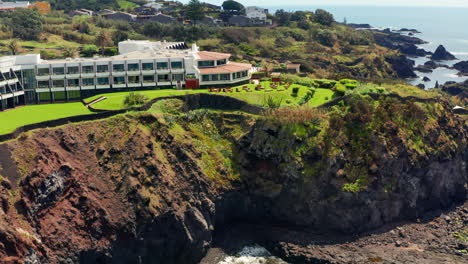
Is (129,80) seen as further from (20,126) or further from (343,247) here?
(343,247)

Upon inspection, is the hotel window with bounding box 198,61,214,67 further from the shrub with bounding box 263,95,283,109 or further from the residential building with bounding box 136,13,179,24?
the residential building with bounding box 136,13,179,24

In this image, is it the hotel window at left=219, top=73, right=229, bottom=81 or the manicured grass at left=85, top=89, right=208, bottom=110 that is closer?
the manicured grass at left=85, top=89, right=208, bottom=110

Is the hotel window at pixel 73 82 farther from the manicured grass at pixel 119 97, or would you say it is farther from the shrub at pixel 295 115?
the shrub at pixel 295 115

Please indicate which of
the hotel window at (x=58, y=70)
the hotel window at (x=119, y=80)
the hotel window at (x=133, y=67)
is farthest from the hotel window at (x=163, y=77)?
the hotel window at (x=58, y=70)

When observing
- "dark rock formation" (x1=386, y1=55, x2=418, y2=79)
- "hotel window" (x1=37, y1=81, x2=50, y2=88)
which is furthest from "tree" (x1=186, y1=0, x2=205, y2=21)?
"hotel window" (x1=37, y1=81, x2=50, y2=88)

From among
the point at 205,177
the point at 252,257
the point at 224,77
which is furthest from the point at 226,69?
the point at 252,257

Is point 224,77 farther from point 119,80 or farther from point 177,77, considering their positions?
point 119,80

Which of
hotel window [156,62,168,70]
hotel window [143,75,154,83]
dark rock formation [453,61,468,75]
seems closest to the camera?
hotel window [143,75,154,83]
